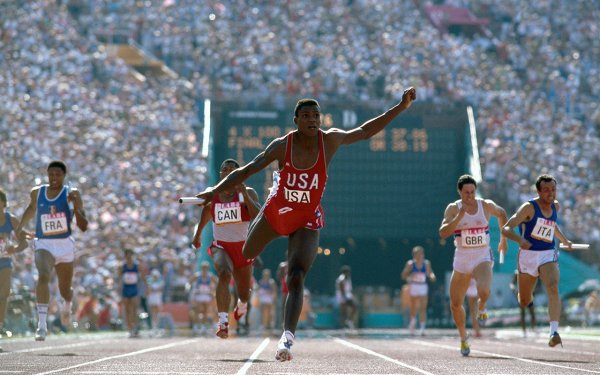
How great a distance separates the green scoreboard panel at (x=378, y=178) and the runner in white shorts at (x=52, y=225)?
18896 mm

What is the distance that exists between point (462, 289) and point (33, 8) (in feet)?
105

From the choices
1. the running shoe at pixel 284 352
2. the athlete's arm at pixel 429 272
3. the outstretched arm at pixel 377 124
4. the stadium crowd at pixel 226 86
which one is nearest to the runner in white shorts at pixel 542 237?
the outstretched arm at pixel 377 124

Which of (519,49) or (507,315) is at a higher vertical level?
(519,49)

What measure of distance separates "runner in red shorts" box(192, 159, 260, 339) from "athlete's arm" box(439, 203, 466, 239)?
2396mm

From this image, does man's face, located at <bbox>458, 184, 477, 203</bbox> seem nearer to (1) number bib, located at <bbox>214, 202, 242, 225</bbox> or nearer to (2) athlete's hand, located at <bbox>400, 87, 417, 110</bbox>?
(1) number bib, located at <bbox>214, 202, 242, 225</bbox>

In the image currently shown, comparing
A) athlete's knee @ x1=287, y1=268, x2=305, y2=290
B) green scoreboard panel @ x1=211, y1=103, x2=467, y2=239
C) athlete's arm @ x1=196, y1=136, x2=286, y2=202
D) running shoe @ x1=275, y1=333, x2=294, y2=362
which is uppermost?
green scoreboard panel @ x1=211, y1=103, x2=467, y2=239

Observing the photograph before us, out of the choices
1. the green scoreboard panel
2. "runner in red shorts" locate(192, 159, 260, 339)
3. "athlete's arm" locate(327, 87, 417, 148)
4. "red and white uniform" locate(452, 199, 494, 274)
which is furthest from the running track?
the green scoreboard panel

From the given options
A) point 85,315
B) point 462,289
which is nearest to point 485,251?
point 462,289

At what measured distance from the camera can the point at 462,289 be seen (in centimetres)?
1622

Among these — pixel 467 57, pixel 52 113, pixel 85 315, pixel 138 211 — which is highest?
pixel 467 57

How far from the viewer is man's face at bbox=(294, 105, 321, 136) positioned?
1074 centimetres

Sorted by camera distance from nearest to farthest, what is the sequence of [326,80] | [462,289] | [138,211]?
[462,289] < [138,211] < [326,80]

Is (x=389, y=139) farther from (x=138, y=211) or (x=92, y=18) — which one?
(x=92, y=18)

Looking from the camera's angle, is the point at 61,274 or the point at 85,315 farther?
the point at 85,315
